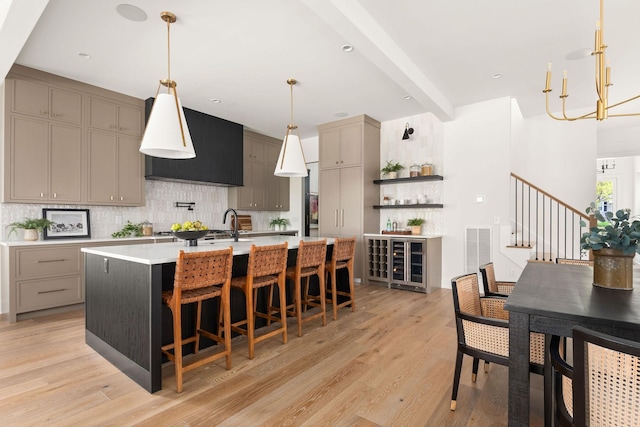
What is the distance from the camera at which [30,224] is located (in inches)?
158

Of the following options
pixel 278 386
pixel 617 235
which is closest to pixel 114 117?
pixel 278 386

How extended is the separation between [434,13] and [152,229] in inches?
187

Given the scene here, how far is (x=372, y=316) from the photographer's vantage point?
394cm

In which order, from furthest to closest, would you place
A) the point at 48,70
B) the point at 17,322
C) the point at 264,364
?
the point at 48,70, the point at 17,322, the point at 264,364

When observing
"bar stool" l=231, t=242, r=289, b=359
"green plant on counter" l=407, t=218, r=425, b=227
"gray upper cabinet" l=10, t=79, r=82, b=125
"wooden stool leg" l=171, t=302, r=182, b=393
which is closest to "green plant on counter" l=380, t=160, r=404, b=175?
"green plant on counter" l=407, t=218, r=425, b=227

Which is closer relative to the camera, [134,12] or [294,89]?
[134,12]

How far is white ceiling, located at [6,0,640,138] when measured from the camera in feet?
9.21

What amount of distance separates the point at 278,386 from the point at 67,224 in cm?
387

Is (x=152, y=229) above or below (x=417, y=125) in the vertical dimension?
below

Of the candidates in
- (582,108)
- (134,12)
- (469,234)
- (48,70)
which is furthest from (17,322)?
(582,108)

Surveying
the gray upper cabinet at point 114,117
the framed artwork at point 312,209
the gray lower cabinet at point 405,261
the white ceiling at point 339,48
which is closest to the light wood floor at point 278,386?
the gray lower cabinet at point 405,261

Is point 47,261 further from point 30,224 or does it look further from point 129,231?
point 129,231

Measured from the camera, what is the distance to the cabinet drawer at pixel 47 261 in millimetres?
3748

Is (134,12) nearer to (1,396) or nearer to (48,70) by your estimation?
(48,70)
